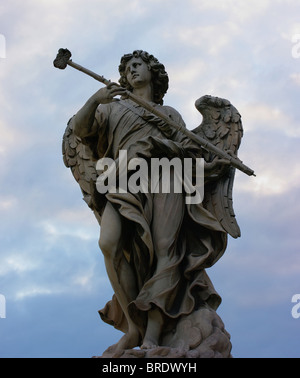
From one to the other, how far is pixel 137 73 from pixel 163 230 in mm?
2170

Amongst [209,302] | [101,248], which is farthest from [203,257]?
[101,248]

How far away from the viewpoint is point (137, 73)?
1136 cm

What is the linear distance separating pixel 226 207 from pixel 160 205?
89 centimetres

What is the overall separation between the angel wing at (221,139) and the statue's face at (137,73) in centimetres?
71

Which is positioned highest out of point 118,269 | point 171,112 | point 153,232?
point 171,112

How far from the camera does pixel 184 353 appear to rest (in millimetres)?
9430

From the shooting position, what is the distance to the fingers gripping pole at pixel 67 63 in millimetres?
10578

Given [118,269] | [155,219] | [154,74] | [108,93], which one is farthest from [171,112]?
[118,269]

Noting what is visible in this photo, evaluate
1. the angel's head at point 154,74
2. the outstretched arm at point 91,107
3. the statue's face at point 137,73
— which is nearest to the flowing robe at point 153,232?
the outstretched arm at point 91,107

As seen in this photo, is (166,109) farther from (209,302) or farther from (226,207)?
(209,302)

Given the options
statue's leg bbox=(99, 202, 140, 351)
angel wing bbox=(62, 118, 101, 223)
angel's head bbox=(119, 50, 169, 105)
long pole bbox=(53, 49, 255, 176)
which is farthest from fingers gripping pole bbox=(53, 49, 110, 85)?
statue's leg bbox=(99, 202, 140, 351)

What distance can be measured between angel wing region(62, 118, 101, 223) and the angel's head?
0.94 metres

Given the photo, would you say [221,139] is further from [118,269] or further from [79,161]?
[118,269]

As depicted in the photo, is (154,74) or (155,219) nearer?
(155,219)
